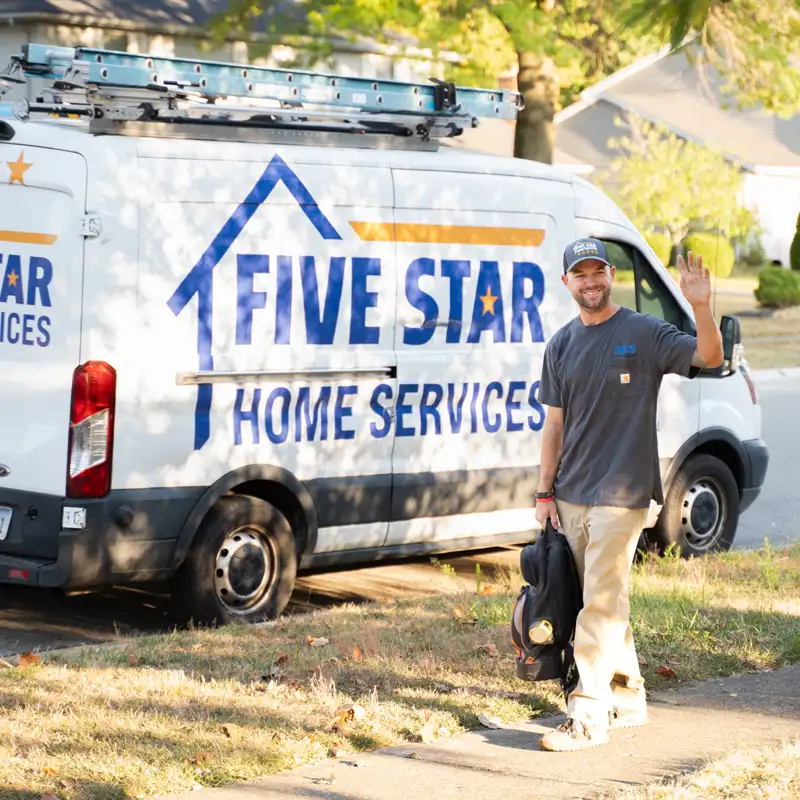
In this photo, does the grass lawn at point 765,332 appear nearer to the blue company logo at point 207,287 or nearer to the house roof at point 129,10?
the house roof at point 129,10

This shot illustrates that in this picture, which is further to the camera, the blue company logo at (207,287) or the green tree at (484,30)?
the green tree at (484,30)

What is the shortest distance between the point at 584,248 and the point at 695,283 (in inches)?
18.1

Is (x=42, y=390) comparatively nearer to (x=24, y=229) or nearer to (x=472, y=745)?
(x=24, y=229)

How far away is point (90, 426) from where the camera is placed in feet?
24.4

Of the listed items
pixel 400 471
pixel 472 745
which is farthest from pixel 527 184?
pixel 472 745

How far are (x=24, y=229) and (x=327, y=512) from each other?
6.92 ft


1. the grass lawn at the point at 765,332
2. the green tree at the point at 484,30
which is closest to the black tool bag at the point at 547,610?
the green tree at the point at 484,30

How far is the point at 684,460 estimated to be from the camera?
9.76 m

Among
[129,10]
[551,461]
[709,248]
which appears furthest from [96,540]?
[709,248]

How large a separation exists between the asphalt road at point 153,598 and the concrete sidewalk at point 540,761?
9.54ft

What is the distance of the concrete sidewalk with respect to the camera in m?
5.09

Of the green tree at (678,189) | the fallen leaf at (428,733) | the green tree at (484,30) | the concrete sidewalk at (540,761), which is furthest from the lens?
the green tree at (678,189)

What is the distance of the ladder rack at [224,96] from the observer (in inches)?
301

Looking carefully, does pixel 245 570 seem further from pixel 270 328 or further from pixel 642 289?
pixel 642 289
